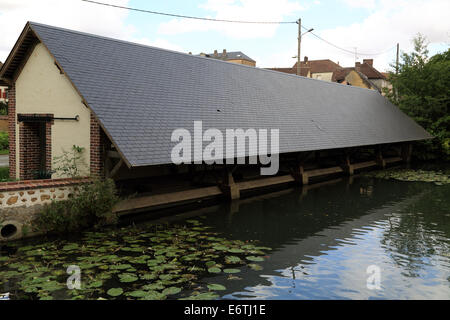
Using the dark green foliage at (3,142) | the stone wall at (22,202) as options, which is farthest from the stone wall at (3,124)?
the stone wall at (22,202)

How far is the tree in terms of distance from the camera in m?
24.5

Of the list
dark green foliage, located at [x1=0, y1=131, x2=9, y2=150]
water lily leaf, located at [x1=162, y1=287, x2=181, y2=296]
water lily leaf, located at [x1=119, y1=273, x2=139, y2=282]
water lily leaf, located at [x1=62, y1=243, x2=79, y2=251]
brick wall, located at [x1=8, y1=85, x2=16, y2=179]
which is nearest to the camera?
water lily leaf, located at [x1=162, y1=287, x2=181, y2=296]

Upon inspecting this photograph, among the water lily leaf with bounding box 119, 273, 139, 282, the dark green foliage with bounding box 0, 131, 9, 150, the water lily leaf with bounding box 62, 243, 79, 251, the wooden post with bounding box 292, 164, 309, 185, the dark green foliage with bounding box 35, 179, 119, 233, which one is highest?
the dark green foliage with bounding box 0, 131, 9, 150

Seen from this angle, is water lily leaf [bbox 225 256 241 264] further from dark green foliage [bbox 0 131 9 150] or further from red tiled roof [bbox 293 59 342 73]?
red tiled roof [bbox 293 59 342 73]

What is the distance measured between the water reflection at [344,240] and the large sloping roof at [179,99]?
2171mm

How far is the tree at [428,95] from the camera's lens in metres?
24.5

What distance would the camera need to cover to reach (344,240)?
8219 millimetres

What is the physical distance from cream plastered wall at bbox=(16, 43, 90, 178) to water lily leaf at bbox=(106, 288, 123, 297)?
4.41 m

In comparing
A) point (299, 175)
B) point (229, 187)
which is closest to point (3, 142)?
point (229, 187)

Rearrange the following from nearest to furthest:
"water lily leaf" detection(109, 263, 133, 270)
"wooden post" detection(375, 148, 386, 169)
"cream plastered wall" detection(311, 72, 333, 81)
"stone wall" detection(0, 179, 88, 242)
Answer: "water lily leaf" detection(109, 263, 133, 270) < "stone wall" detection(0, 179, 88, 242) < "wooden post" detection(375, 148, 386, 169) < "cream plastered wall" detection(311, 72, 333, 81)

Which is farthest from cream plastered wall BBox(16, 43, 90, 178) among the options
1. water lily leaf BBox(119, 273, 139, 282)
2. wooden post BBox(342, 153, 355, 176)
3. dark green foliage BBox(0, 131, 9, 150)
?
dark green foliage BBox(0, 131, 9, 150)

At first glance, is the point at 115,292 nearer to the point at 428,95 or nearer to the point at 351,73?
the point at 428,95

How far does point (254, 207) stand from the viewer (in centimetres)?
1127
